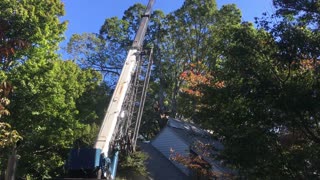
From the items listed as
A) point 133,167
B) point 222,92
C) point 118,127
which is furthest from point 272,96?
point 133,167

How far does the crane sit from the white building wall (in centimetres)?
1307

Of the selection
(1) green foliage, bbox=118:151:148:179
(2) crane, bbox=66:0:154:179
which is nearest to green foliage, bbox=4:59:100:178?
(1) green foliage, bbox=118:151:148:179

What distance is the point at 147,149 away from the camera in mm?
35469

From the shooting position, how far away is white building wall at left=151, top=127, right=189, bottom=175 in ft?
112

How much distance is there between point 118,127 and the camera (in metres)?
16.7

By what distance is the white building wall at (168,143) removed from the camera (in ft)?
112

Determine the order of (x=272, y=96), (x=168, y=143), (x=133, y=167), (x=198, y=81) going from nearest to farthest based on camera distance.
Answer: (x=272, y=96)
(x=198, y=81)
(x=133, y=167)
(x=168, y=143)

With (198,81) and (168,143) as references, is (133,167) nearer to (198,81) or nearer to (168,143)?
(198,81)

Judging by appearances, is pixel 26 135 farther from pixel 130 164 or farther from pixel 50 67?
pixel 130 164

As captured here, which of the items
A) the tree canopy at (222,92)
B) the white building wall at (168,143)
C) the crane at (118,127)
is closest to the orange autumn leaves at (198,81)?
the tree canopy at (222,92)

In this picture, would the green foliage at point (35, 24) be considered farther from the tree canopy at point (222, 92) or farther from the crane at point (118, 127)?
the crane at point (118, 127)

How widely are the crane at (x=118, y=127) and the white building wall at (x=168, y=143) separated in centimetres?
1307

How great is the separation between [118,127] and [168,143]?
19.3 m

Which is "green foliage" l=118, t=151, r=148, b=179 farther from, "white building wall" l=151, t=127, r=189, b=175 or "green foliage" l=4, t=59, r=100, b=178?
"white building wall" l=151, t=127, r=189, b=175
